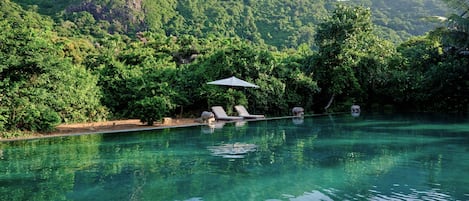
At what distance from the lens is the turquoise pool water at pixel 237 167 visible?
5.65 m

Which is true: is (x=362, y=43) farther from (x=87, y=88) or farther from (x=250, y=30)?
(x=250, y=30)

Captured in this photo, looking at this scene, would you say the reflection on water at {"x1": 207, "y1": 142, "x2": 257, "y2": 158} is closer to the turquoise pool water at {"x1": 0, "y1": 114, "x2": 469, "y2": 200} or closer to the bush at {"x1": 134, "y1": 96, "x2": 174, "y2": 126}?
the turquoise pool water at {"x1": 0, "y1": 114, "x2": 469, "y2": 200}

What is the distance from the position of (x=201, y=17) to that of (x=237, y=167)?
140ft

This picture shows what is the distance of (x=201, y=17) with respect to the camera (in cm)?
4850

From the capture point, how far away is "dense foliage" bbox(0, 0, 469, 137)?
11.4 m

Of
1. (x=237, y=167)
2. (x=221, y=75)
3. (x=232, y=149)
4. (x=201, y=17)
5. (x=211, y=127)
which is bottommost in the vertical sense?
(x=237, y=167)

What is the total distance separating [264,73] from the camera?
738 inches

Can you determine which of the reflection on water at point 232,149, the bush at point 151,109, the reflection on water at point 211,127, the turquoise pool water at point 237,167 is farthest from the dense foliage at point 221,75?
the reflection on water at point 232,149

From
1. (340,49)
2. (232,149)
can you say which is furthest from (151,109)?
(340,49)

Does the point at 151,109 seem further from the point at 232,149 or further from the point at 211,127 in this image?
the point at 232,149

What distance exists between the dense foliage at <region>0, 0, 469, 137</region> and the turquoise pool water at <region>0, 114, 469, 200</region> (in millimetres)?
1934

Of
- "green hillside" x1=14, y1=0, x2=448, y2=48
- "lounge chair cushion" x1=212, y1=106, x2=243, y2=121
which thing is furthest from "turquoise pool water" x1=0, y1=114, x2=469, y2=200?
"green hillside" x1=14, y1=0, x2=448, y2=48

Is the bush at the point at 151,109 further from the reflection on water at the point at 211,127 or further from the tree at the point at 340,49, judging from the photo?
the tree at the point at 340,49

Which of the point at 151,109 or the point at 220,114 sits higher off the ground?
the point at 151,109
